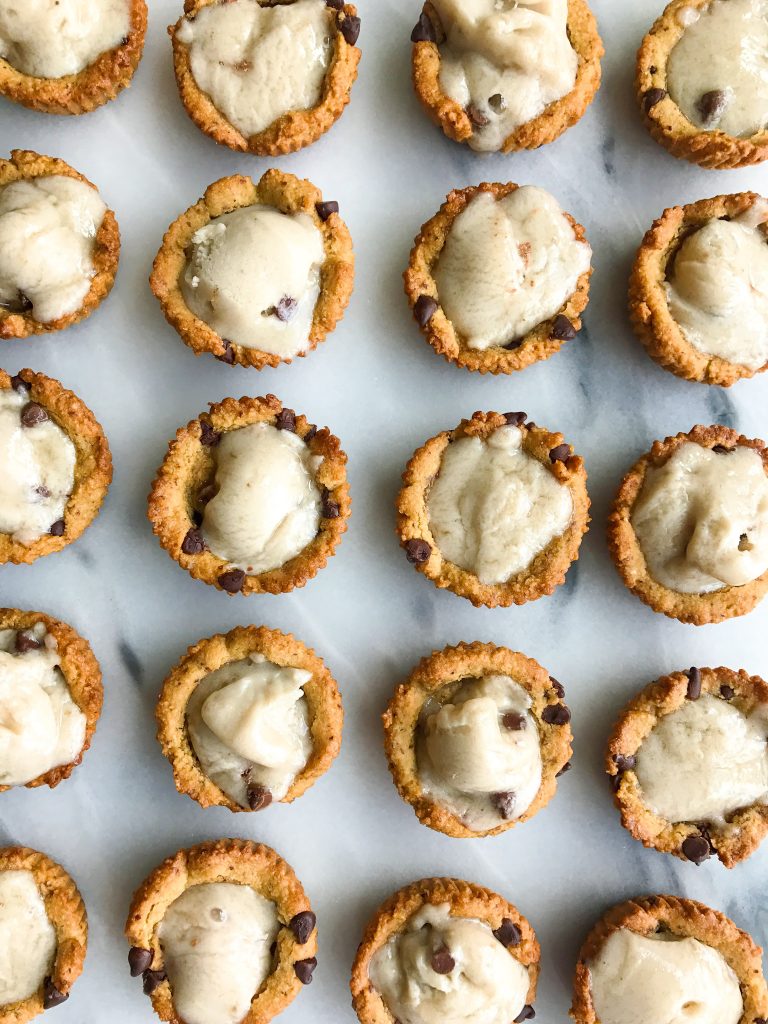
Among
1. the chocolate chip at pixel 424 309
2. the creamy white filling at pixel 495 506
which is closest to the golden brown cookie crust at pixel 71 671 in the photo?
the creamy white filling at pixel 495 506

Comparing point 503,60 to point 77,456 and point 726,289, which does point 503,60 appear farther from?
point 77,456

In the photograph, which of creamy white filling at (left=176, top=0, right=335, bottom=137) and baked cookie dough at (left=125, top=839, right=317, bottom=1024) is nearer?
baked cookie dough at (left=125, top=839, right=317, bottom=1024)

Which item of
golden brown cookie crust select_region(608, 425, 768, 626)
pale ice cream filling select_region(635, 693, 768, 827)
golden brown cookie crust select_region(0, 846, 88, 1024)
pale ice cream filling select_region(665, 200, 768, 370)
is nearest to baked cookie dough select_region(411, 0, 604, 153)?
pale ice cream filling select_region(665, 200, 768, 370)

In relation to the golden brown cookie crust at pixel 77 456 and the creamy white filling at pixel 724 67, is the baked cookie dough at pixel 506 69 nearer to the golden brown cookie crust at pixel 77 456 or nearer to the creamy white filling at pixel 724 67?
the creamy white filling at pixel 724 67

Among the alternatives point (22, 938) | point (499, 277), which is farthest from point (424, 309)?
point (22, 938)

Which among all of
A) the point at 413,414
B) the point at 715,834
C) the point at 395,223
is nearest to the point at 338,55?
the point at 395,223

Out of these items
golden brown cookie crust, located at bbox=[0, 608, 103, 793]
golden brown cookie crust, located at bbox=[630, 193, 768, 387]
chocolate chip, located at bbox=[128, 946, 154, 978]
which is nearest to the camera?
chocolate chip, located at bbox=[128, 946, 154, 978]

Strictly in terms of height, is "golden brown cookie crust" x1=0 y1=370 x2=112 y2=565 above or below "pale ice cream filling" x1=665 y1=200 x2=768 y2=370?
below

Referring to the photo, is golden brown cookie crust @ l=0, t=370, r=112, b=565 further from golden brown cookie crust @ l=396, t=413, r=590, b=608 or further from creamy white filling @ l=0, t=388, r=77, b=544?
golden brown cookie crust @ l=396, t=413, r=590, b=608
